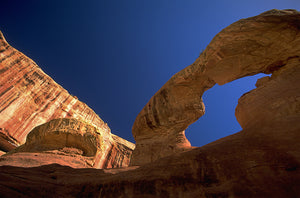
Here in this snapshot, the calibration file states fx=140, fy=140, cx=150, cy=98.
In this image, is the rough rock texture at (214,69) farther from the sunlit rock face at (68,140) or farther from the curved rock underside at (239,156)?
the sunlit rock face at (68,140)

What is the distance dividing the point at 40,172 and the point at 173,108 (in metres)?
8.12

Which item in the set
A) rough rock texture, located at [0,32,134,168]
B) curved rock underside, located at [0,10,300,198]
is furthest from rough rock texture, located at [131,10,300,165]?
rough rock texture, located at [0,32,134,168]

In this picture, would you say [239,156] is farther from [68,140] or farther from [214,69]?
[68,140]

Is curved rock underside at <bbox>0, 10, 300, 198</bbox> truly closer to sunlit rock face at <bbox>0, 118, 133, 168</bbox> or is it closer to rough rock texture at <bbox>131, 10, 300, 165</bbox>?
rough rock texture at <bbox>131, 10, 300, 165</bbox>

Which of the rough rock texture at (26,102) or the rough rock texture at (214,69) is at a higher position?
the rough rock texture at (26,102)

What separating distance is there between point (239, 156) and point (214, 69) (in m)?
6.34

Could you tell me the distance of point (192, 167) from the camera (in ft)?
10.8

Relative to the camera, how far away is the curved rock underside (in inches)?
104

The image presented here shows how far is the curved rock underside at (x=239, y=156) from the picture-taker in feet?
8.71

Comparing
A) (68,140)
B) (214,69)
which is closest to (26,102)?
(68,140)

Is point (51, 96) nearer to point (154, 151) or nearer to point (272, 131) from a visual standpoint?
point (154, 151)

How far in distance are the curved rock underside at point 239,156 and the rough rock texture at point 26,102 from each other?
18.7 metres

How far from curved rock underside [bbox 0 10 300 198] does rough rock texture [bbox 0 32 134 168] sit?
1871 cm

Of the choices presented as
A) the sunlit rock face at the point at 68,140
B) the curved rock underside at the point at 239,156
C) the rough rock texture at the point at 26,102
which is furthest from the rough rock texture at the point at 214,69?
the rough rock texture at the point at 26,102
